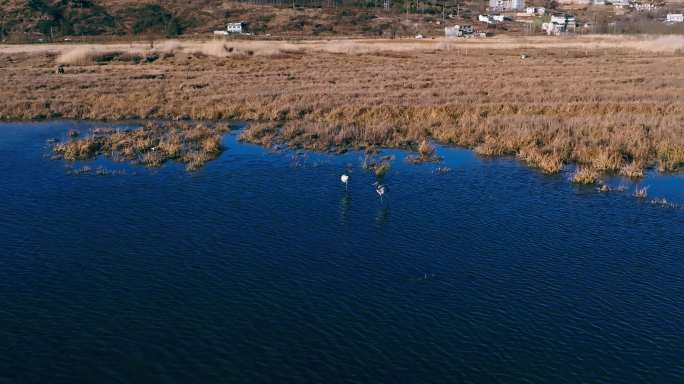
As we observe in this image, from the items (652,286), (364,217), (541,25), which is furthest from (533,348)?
(541,25)

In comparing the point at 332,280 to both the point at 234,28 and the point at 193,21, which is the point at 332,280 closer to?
the point at 234,28

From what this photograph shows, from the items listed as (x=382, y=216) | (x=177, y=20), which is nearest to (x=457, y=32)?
(x=177, y=20)

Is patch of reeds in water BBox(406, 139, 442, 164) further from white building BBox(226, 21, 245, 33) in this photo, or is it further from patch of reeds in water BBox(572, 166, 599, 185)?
white building BBox(226, 21, 245, 33)

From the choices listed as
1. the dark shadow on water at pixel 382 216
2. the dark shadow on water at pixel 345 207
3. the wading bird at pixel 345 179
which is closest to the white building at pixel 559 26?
the wading bird at pixel 345 179

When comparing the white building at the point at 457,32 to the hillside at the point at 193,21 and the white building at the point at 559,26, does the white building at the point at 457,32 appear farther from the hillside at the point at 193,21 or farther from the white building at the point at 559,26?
the white building at the point at 559,26

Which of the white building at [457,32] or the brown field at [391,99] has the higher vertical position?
the white building at [457,32]

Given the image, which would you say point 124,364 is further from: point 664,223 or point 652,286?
point 664,223
